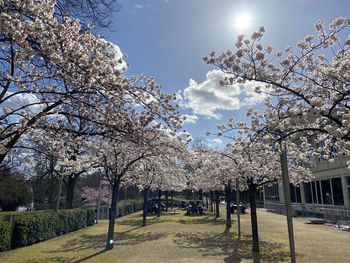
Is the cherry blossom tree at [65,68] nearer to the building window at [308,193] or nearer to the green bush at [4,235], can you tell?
the green bush at [4,235]

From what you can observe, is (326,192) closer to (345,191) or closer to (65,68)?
(345,191)

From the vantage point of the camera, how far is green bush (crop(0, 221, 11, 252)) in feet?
40.1

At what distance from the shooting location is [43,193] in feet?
141

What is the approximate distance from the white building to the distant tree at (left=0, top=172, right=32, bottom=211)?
97.1 feet

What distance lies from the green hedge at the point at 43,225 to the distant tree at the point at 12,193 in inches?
741

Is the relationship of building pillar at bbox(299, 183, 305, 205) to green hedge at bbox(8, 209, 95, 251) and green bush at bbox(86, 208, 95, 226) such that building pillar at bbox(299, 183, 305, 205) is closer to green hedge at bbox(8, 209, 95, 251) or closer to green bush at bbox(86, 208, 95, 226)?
green bush at bbox(86, 208, 95, 226)

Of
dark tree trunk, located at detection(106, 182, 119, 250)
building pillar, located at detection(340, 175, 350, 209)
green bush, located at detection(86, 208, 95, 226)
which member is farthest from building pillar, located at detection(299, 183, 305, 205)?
dark tree trunk, located at detection(106, 182, 119, 250)

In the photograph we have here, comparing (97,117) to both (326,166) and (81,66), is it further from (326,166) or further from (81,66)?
(326,166)

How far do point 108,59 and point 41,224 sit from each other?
12.3 m

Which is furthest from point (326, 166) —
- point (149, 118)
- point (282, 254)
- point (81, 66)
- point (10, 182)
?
point (10, 182)

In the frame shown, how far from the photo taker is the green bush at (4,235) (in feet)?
40.1

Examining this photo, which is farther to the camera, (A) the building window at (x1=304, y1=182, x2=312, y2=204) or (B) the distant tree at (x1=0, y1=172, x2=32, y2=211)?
(B) the distant tree at (x1=0, y1=172, x2=32, y2=211)

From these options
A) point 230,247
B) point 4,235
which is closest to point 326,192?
point 230,247

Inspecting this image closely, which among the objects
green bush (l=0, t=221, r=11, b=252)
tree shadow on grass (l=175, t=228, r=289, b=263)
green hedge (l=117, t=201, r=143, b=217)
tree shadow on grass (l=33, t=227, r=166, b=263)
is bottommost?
tree shadow on grass (l=33, t=227, r=166, b=263)
